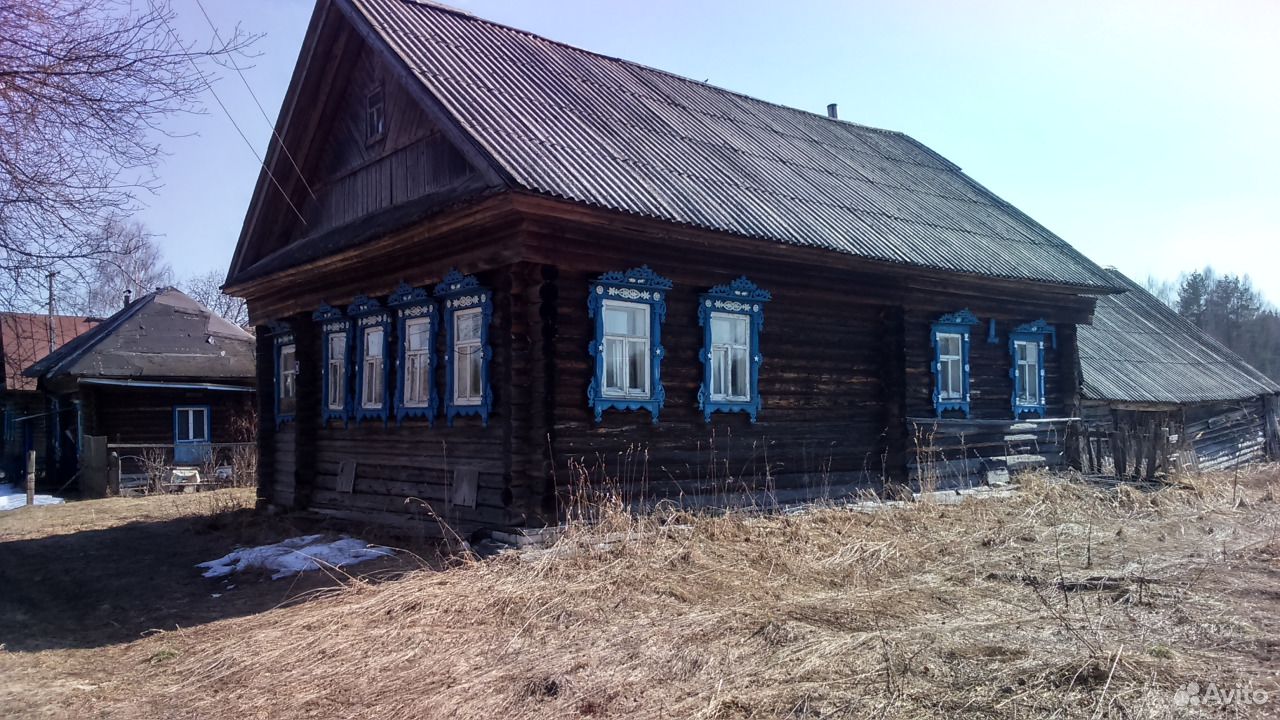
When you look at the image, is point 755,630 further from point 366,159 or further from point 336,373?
point 366,159

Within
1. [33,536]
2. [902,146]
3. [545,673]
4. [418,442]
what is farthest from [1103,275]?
[33,536]

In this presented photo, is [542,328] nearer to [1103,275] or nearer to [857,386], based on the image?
[857,386]

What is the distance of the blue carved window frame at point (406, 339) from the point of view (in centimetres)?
1061

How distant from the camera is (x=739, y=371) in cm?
1111

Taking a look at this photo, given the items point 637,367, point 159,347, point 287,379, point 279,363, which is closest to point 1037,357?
point 637,367

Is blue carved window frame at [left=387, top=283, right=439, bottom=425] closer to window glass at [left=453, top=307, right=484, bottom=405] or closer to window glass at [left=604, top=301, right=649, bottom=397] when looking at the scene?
window glass at [left=453, top=307, right=484, bottom=405]

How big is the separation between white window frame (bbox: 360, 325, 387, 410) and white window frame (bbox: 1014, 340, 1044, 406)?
9.64 meters

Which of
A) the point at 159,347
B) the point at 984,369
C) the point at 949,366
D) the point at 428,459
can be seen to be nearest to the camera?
the point at 428,459

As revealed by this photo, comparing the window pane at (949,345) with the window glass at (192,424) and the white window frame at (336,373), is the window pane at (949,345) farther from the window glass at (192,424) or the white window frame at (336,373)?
the window glass at (192,424)

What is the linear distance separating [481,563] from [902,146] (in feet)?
45.7

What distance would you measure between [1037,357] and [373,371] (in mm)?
10441

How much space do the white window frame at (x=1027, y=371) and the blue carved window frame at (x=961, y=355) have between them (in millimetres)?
1386

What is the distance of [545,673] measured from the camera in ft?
18.1

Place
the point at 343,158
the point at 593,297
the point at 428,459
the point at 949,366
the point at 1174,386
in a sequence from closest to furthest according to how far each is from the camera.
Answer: the point at 593,297
the point at 428,459
the point at 343,158
the point at 949,366
the point at 1174,386
